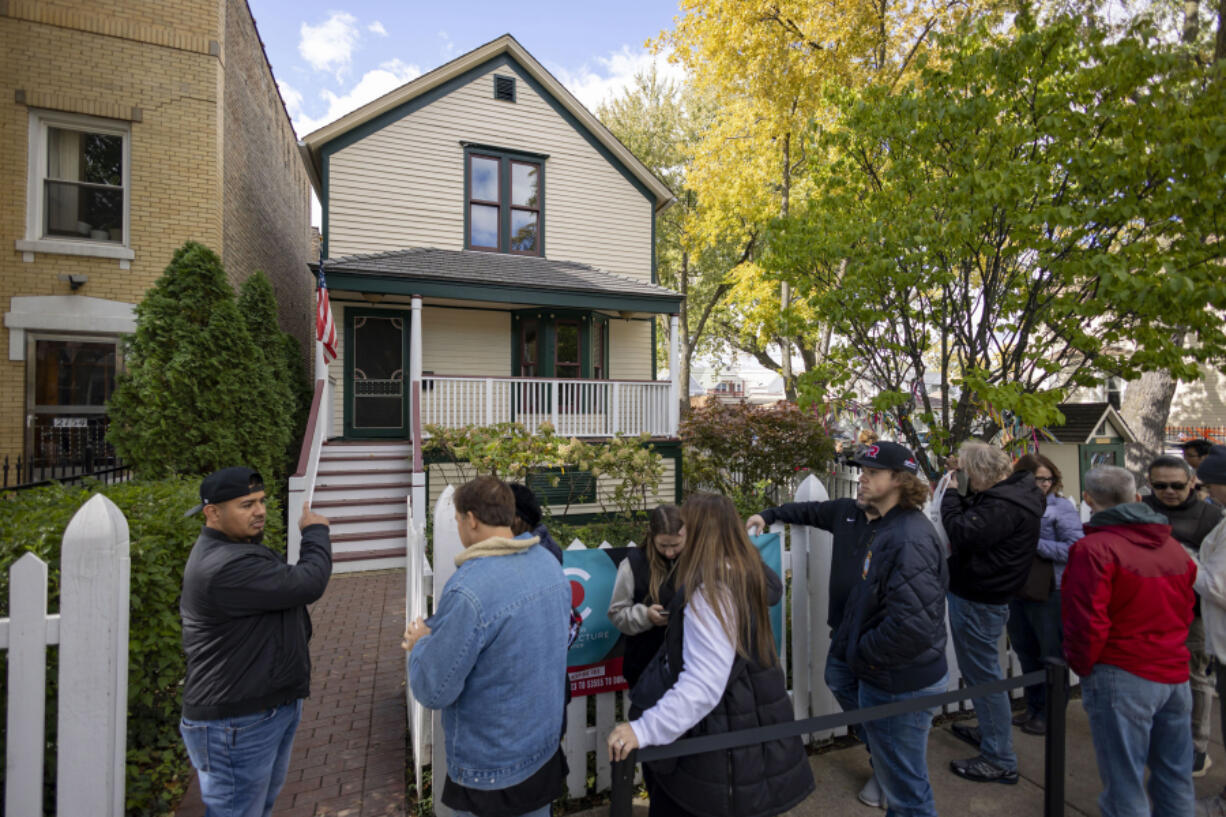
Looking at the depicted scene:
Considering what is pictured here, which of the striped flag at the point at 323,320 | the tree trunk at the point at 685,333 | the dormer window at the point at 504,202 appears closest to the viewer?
the striped flag at the point at 323,320

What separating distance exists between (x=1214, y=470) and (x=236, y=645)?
4.87m

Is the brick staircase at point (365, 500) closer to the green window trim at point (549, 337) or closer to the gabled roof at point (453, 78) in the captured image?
the green window trim at point (549, 337)

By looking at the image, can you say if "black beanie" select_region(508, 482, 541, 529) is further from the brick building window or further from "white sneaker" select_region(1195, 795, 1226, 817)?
the brick building window

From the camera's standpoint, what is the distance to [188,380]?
26.7 ft

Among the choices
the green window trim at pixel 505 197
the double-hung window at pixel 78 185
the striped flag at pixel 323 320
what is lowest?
the striped flag at pixel 323 320

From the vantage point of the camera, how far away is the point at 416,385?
35.3 ft

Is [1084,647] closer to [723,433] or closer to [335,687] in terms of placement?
[335,687]

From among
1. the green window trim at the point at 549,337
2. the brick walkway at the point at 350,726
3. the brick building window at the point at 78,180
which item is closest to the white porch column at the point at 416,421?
A: the brick walkway at the point at 350,726

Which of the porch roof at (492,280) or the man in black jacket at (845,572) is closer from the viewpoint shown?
the man in black jacket at (845,572)

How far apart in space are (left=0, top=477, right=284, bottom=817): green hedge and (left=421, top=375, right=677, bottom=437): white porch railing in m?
6.91

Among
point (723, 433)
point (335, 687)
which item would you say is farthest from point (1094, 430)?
point (335, 687)

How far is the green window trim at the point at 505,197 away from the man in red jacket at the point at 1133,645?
39.4ft

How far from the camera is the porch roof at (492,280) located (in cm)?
1099

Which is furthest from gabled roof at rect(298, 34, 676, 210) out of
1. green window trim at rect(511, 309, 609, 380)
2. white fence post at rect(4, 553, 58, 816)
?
white fence post at rect(4, 553, 58, 816)
